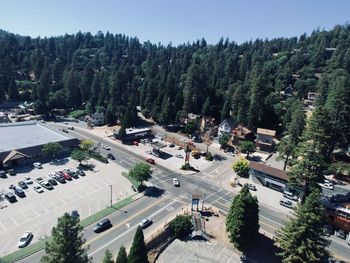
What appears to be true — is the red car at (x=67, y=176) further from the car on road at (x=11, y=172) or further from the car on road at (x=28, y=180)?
the car on road at (x=11, y=172)

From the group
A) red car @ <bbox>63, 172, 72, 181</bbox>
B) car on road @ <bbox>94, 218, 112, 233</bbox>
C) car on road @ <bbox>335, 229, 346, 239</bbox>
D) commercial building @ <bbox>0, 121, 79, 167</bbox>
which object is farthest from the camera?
commercial building @ <bbox>0, 121, 79, 167</bbox>

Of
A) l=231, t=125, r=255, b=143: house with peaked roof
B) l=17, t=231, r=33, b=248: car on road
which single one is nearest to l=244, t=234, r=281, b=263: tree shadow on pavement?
l=17, t=231, r=33, b=248: car on road

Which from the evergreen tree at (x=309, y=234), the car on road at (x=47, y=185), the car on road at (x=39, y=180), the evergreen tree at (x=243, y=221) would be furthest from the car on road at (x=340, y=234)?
the car on road at (x=39, y=180)

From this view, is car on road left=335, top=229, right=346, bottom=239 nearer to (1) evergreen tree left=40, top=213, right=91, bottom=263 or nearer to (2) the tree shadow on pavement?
(2) the tree shadow on pavement

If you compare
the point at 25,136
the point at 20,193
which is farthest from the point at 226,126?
the point at 20,193

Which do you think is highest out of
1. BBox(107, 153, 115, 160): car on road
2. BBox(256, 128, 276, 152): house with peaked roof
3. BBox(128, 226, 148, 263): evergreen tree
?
BBox(256, 128, 276, 152): house with peaked roof

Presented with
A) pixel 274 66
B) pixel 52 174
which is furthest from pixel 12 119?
pixel 274 66
